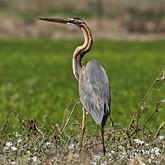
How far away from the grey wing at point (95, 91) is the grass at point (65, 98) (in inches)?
17.8

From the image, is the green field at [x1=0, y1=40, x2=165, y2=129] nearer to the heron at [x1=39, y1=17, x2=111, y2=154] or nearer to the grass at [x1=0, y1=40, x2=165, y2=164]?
the grass at [x1=0, y1=40, x2=165, y2=164]

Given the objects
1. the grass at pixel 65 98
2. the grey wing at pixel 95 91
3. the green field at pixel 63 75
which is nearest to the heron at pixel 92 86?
the grey wing at pixel 95 91

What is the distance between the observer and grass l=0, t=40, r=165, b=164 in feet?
32.5

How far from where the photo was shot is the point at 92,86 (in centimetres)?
951

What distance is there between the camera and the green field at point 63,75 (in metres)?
19.3

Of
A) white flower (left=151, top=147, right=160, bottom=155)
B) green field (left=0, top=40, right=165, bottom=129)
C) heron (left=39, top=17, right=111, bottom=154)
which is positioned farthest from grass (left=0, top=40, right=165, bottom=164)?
heron (left=39, top=17, right=111, bottom=154)

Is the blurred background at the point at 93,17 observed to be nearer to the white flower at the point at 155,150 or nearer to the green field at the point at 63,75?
the green field at the point at 63,75

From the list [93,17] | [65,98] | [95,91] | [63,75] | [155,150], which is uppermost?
[95,91]

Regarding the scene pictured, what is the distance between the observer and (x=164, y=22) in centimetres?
5841

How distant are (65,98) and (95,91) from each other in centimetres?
1394

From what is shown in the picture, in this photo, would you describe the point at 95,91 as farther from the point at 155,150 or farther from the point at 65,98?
the point at 65,98

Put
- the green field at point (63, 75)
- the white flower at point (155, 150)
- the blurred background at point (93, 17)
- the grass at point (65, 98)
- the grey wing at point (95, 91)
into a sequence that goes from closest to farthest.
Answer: the grey wing at point (95, 91), the white flower at point (155, 150), the grass at point (65, 98), the green field at point (63, 75), the blurred background at point (93, 17)

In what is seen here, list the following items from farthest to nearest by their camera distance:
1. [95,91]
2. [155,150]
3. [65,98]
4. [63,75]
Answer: [63,75] → [65,98] → [155,150] → [95,91]

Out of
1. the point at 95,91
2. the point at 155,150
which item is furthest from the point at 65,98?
the point at 95,91
